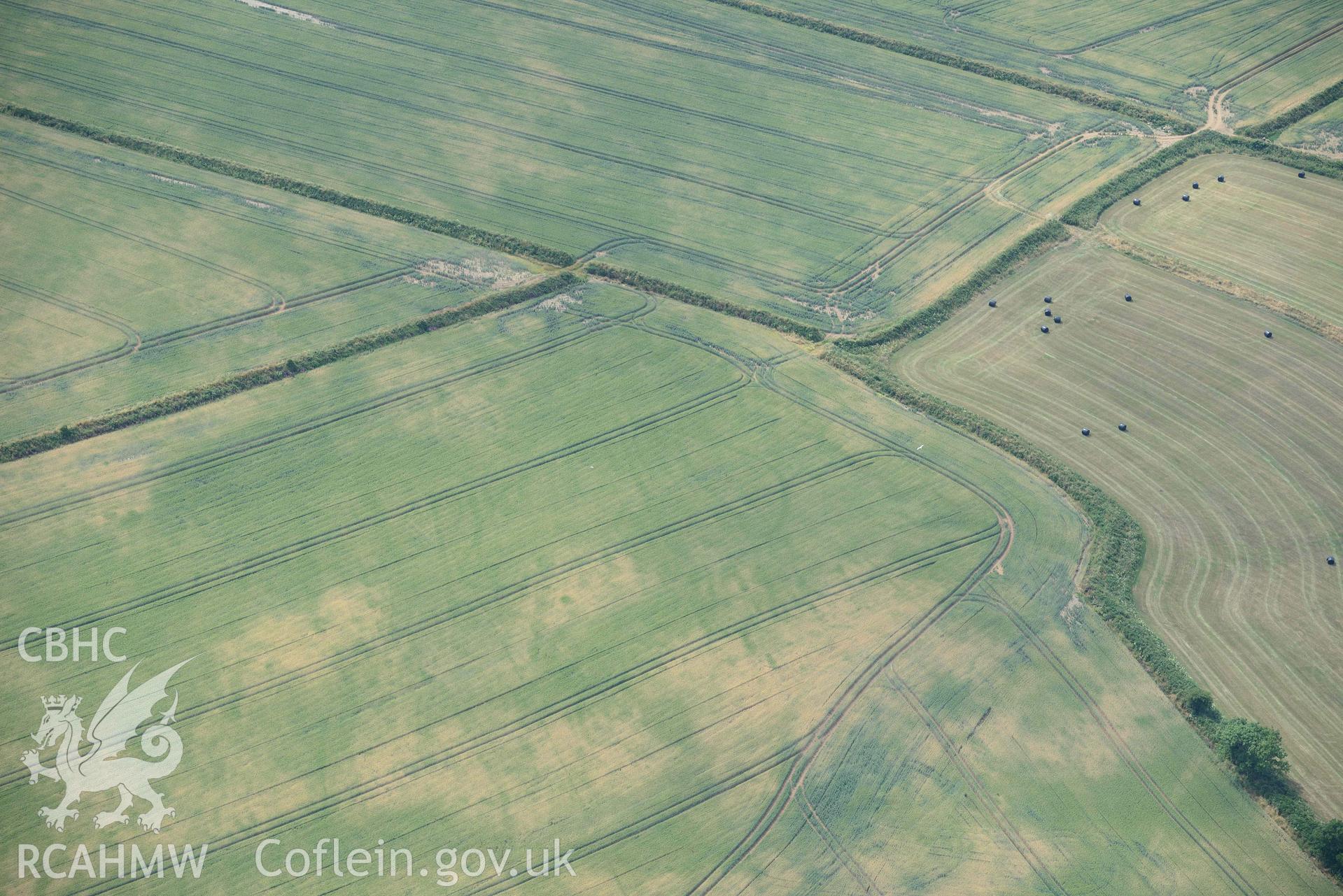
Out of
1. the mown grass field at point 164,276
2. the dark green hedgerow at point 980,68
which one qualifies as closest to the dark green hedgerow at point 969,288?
the dark green hedgerow at point 980,68

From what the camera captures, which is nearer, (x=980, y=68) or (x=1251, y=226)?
(x=1251, y=226)

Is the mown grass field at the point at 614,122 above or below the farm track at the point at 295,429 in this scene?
above

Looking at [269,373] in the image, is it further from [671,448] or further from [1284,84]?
[1284,84]

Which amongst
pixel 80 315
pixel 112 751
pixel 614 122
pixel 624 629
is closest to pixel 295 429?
pixel 80 315

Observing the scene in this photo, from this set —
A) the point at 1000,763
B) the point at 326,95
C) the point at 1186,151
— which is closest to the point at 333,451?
the point at 326,95

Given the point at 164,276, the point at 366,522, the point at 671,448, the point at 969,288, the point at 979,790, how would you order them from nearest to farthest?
the point at 979,790 < the point at 366,522 < the point at 671,448 < the point at 164,276 < the point at 969,288

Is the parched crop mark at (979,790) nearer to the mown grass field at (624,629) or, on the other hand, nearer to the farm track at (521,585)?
the mown grass field at (624,629)
